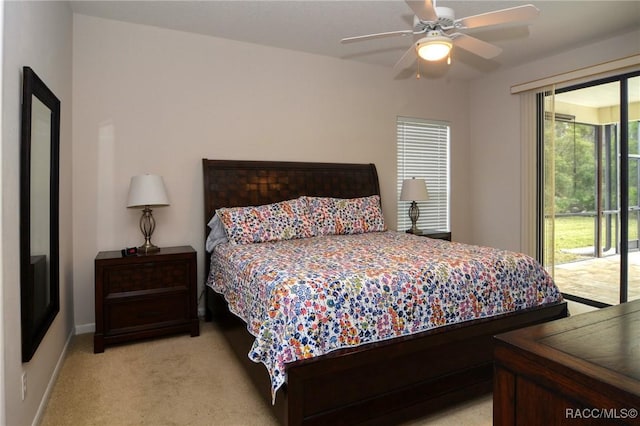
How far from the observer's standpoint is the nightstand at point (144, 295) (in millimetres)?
2955

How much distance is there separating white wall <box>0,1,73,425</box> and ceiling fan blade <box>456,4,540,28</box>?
233 cm

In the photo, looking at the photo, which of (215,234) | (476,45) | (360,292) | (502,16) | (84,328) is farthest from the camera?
(215,234)

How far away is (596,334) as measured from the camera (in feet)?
3.36

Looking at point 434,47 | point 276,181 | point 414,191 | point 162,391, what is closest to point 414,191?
point 414,191

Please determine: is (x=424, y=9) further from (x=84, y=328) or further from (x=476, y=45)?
(x=84, y=328)

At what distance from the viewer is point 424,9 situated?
221cm

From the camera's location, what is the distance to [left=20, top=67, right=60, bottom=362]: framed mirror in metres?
1.80

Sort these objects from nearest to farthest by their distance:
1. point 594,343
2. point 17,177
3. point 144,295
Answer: point 594,343, point 17,177, point 144,295

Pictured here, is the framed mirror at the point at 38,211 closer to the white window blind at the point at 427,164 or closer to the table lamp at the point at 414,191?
the table lamp at the point at 414,191

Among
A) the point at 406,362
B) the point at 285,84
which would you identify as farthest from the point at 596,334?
the point at 285,84

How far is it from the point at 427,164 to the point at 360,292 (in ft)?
11.6

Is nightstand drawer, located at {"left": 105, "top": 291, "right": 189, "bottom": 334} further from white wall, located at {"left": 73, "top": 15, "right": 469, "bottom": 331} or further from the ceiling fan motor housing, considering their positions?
the ceiling fan motor housing

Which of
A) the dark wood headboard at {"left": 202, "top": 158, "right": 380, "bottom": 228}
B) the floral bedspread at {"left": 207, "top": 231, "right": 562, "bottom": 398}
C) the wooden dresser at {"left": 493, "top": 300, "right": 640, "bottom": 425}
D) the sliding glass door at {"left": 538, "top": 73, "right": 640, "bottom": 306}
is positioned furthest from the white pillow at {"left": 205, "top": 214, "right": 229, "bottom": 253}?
the sliding glass door at {"left": 538, "top": 73, "right": 640, "bottom": 306}

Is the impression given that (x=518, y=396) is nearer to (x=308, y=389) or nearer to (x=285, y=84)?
(x=308, y=389)
